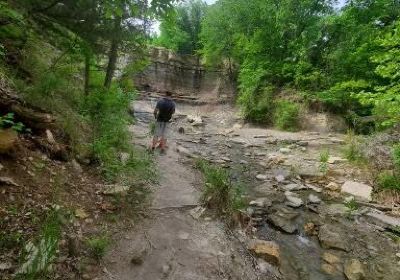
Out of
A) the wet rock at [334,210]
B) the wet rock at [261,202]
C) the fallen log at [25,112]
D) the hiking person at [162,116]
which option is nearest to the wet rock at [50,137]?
the fallen log at [25,112]

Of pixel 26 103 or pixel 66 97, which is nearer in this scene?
pixel 26 103

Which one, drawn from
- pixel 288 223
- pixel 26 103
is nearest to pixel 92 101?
pixel 26 103

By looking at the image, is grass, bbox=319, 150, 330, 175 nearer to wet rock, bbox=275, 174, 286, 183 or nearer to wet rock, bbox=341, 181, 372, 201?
wet rock, bbox=341, 181, 372, 201

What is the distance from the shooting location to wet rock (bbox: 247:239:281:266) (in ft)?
14.4

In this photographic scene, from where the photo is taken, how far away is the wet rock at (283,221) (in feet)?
18.5

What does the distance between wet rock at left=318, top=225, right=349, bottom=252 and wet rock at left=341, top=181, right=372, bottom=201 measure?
2084 millimetres

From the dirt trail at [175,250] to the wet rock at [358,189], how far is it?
13.7 feet

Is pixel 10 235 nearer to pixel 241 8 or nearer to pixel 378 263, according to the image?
pixel 378 263

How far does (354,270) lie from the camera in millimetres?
4508

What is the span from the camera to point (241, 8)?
20.4m

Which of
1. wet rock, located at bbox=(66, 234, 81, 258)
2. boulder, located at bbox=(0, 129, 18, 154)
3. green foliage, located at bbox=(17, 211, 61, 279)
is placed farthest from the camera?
boulder, located at bbox=(0, 129, 18, 154)

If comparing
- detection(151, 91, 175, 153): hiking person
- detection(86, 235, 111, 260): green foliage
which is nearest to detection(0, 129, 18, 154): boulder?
detection(86, 235, 111, 260): green foliage

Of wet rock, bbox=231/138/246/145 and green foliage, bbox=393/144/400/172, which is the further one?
wet rock, bbox=231/138/246/145

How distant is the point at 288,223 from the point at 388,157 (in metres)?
4.16
